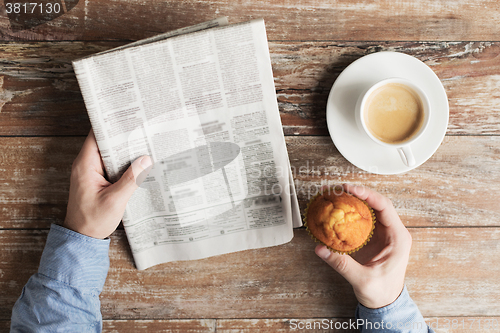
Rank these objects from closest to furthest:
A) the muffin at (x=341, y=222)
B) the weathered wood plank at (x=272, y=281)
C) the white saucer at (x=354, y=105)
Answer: the muffin at (x=341, y=222), the white saucer at (x=354, y=105), the weathered wood plank at (x=272, y=281)

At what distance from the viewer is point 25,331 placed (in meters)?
0.70

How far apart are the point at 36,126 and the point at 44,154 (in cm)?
8

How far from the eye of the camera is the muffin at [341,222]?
0.63 m

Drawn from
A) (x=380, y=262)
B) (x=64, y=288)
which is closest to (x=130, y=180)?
(x=64, y=288)

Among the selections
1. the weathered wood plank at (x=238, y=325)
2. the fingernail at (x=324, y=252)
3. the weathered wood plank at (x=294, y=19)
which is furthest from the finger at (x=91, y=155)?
the fingernail at (x=324, y=252)

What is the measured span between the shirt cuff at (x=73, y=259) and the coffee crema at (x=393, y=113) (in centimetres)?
73

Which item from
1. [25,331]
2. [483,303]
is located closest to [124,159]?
[25,331]

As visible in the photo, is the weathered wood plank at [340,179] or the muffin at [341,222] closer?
the muffin at [341,222]

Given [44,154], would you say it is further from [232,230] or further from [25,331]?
[232,230]

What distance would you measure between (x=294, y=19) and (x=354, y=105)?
0.27 m

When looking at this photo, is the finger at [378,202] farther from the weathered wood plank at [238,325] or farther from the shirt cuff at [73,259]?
the shirt cuff at [73,259]

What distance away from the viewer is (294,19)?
2.57 ft

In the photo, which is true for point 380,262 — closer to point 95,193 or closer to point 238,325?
point 238,325

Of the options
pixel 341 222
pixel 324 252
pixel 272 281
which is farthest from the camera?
pixel 272 281
